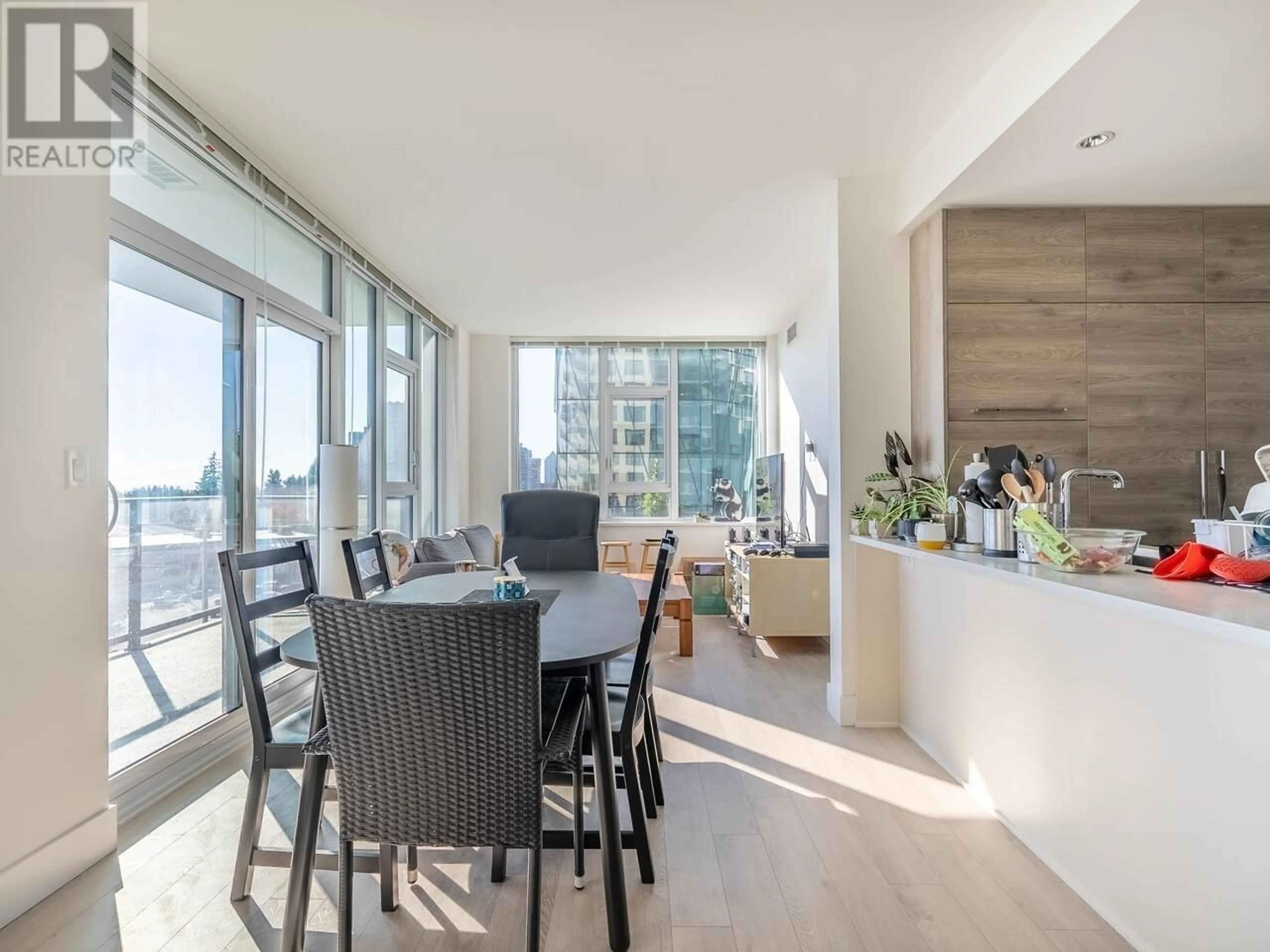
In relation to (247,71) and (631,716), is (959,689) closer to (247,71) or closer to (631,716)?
(631,716)

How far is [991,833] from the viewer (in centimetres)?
221

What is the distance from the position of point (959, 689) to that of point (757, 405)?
4686 millimetres

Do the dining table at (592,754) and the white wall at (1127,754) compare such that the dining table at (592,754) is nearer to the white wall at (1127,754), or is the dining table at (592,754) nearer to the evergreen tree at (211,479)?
the white wall at (1127,754)

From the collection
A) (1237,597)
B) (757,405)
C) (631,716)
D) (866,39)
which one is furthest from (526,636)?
(757,405)

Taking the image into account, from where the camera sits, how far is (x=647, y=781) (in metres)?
2.39

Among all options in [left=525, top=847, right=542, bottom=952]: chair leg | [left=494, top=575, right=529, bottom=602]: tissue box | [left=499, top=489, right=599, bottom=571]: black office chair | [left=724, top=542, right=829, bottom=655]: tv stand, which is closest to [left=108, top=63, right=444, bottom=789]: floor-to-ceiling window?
[left=499, top=489, right=599, bottom=571]: black office chair

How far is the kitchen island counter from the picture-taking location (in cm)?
136

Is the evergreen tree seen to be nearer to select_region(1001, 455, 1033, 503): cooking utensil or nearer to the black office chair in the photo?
the black office chair

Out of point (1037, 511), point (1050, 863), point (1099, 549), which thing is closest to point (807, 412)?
point (1037, 511)

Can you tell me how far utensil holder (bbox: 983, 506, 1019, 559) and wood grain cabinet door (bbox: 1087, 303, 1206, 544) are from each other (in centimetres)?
115

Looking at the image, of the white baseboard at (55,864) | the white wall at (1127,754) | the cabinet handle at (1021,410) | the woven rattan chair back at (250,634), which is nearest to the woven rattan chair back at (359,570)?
the woven rattan chair back at (250,634)

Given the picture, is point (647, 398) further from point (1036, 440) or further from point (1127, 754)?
point (1127, 754)

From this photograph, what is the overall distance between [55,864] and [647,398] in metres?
5.80

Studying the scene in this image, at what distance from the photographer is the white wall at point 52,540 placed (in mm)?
1781
